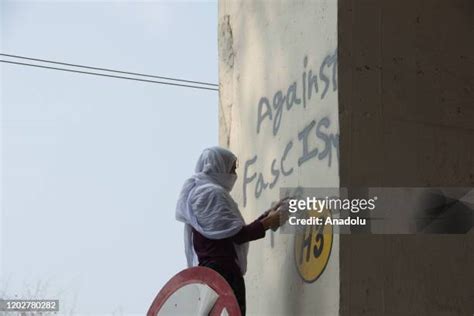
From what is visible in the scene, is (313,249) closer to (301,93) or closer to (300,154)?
(300,154)

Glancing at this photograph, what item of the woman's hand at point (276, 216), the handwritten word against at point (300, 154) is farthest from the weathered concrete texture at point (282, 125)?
the woman's hand at point (276, 216)

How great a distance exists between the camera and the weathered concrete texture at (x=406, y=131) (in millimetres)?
4609

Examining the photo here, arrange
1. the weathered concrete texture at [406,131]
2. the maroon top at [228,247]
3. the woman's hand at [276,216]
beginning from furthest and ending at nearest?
the woman's hand at [276,216] → the maroon top at [228,247] → the weathered concrete texture at [406,131]

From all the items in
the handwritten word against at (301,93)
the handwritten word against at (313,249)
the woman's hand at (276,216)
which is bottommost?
the handwritten word against at (313,249)

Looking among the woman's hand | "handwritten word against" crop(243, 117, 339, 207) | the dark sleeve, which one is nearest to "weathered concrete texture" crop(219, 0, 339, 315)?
"handwritten word against" crop(243, 117, 339, 207)

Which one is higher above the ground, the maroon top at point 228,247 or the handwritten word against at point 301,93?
the handwritten word against at point 301,93

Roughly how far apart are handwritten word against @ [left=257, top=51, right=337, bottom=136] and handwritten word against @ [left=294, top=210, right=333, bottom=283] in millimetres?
646

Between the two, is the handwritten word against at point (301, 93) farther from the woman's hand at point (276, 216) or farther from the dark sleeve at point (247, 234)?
the dark sleeve at point (247, 234)

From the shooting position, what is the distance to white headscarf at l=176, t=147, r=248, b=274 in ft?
15.5

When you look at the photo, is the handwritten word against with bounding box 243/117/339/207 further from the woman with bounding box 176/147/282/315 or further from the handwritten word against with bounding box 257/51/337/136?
the woman with bounding box 176/147/282/315

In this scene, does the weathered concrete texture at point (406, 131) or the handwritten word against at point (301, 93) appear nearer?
the weathered concrete texture at point (406, 131)

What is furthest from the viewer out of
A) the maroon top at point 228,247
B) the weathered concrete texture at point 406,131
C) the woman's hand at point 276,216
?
the woman's hand at point 276,216

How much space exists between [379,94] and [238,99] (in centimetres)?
154

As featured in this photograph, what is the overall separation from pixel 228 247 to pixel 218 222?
14cm
